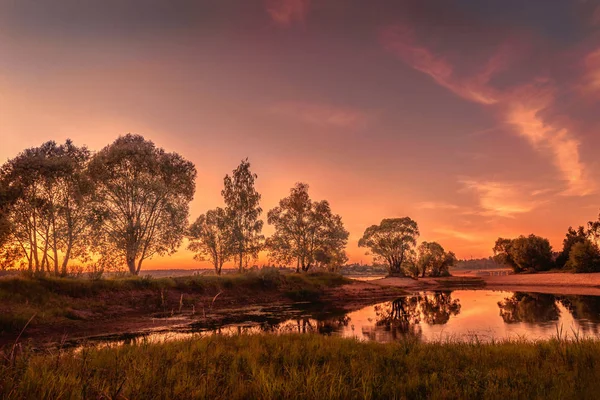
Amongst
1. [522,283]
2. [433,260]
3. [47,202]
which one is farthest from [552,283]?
[47,202]

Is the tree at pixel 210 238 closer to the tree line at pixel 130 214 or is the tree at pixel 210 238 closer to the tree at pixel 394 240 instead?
the tree line at pixel 130 214

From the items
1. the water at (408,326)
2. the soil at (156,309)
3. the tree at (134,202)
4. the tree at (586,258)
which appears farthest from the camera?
the tree at (586,258)

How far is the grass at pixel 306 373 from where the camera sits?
5.64 metres

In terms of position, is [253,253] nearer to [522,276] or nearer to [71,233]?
[71,233]

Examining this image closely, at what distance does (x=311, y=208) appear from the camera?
6419 centimetres

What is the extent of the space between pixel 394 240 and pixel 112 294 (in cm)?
6964

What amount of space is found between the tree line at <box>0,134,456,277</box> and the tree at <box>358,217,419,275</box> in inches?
913

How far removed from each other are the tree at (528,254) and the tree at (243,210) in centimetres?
6676

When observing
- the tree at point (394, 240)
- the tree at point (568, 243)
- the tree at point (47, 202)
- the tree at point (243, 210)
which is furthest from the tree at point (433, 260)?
the tree at point (47, 202)

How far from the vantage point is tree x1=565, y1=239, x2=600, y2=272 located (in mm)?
58938

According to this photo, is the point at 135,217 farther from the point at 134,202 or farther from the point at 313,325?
the point at 313,325

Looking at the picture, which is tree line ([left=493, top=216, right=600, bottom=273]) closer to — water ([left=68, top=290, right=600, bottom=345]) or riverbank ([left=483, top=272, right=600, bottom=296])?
riverbank ([left=483, top=272, right=600, bottom=296])

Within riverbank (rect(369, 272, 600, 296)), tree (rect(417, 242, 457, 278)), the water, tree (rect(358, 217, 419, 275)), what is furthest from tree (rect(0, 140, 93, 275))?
tree (rect(417, 242, 457, 278))

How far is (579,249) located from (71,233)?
82.7m
